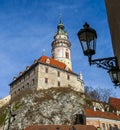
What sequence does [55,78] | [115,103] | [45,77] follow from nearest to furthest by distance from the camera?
[45,77] → [55,78] → [115,103]

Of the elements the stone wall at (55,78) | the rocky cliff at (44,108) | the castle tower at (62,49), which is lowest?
the rocky cliff at (44,108)

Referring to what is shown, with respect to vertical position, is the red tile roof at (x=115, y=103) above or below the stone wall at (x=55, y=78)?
below

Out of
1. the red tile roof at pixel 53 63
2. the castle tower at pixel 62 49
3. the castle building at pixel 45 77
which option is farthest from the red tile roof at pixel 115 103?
the castle tower at pixel 62 49

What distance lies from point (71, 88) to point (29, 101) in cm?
1106

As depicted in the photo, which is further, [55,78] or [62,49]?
[62,49]

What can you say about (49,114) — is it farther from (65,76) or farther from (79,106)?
(65,76)

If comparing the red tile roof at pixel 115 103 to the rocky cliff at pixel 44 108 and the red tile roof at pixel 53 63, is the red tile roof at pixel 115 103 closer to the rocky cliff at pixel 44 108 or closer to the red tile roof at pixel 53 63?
the rocky cliff at pixel 44 108

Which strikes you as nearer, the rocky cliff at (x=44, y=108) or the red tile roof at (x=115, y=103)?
the rocky cliff at (x=44, y=108)

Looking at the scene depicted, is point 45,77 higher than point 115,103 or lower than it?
higher

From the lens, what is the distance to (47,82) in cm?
5925

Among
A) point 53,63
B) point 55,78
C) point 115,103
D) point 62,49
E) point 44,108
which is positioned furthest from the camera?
point 62,49

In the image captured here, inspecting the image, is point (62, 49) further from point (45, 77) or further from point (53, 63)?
point (45, 77)

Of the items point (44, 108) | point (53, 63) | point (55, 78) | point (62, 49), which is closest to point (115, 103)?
point (55, 78)

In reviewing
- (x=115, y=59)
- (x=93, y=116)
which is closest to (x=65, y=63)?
(x=93, y=116)
